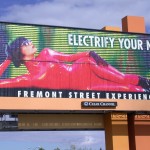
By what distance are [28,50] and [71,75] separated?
3938mm

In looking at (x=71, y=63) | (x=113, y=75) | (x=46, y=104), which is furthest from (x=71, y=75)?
(x=113, y=75)

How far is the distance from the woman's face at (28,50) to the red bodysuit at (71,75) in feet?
1.37

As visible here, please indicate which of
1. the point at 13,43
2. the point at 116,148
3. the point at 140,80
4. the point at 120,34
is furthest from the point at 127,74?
the point at 13,43

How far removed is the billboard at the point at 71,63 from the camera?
3438 centimetres

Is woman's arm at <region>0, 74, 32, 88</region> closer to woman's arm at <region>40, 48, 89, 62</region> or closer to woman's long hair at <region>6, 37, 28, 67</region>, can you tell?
woman's long hair at <region>6, 37, 28, 67</region>

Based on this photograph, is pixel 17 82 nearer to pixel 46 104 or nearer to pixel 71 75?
pixel 46 104

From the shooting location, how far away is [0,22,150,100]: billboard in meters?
34.4

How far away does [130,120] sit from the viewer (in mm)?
Answer: 36969

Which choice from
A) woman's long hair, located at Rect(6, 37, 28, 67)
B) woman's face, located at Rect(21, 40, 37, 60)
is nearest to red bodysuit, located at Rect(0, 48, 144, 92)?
woman's face, located at Rect(21, 40, 37, 60)

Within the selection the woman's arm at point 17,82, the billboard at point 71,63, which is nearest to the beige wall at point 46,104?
the billboard at point 71,63

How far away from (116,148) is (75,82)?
614cm

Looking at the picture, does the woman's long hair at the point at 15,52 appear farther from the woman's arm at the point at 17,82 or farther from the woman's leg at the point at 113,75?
the woman's leg at the point at 113,75

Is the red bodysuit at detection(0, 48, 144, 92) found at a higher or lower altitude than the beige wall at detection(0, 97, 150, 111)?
higher

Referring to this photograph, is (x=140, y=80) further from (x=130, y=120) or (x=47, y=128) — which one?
(x=47, y=128)
